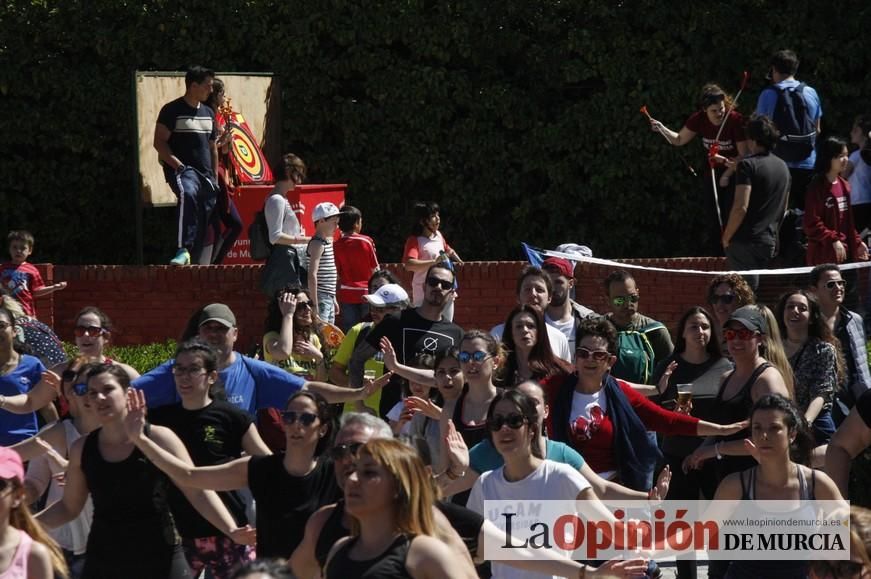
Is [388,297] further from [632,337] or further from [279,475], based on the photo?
[279,475]

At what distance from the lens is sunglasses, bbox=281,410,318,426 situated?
6926 mm

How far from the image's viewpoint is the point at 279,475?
6.91 m

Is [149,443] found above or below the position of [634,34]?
below

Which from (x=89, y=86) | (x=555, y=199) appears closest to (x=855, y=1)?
(x=555, y=199)

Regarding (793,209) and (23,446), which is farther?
(793,209)

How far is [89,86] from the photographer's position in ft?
52.6

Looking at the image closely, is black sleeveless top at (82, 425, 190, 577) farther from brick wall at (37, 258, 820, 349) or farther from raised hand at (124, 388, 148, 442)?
brick wall at (37, 258, 820, 349)

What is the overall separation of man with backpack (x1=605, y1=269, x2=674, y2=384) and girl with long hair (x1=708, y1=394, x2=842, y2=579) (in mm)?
2543

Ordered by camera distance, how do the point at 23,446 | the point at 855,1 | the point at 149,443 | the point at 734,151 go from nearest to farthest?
the point at 149,443
the point at 23,446
the point at 734,151
the point at 855,1

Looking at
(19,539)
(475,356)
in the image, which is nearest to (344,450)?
(19,539)

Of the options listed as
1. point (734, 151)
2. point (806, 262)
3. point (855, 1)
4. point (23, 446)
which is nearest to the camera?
point (23, 446)

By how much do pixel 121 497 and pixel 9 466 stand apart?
941 mm

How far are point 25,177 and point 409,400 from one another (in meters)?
9.63

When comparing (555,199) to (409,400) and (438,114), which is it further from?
(409,400)
